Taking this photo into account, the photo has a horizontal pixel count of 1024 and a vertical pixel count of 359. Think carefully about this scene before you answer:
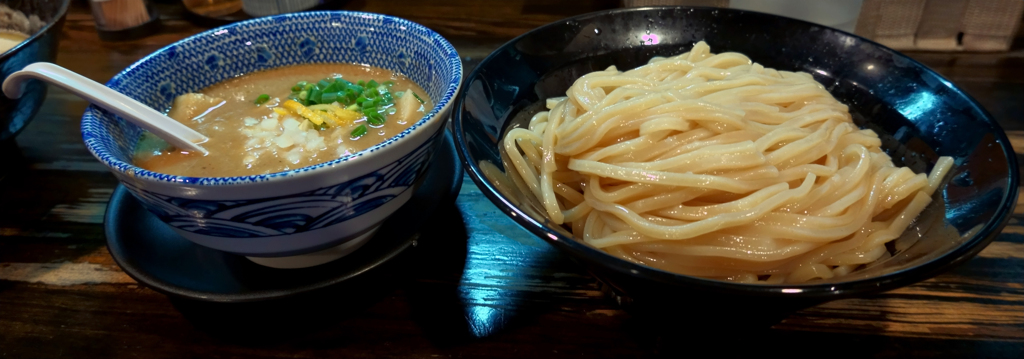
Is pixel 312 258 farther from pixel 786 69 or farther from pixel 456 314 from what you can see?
pixel 786 69

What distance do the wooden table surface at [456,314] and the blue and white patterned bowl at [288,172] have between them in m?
0.17

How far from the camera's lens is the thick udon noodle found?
42.8 inches

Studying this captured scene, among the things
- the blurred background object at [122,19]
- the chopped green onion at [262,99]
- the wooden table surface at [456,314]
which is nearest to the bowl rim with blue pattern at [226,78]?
the chopped green onion at [262,99]

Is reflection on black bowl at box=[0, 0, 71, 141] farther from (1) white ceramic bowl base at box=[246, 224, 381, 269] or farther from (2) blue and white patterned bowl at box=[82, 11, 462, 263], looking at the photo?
(1) white ceramic bowl base at box=[246, 224, 381, 269]

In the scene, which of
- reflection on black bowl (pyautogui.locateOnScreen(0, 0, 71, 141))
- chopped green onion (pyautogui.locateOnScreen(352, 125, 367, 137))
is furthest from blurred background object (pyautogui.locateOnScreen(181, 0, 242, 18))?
chopped green onion (pyautogui.locateOnScreen(352, 125, 367, 137))

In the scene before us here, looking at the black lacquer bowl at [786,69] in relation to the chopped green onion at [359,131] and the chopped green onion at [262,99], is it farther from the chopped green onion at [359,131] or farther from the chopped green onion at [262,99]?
the chopped green onion at [262,99]

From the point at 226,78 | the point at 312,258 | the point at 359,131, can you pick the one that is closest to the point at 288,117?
the point at 359,131

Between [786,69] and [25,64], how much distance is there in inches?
93.4

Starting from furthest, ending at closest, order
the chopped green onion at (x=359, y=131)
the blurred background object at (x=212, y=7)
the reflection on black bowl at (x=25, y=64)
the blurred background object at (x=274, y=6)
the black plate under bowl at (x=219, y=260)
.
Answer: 1. the blurred background object at (x=212, y=7)
2. the blurred background object at (x=274, y=6)
3. the reflection on black bowl at (x=25, y=64)
4. the chopped green onion at (x=359, y=131)
5. the black plate under bowl at (x=219, y=260)

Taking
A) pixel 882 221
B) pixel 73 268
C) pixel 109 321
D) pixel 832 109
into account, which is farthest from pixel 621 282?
pixel 73 268

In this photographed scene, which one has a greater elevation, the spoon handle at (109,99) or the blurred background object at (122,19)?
the spoon handle at (109,99)

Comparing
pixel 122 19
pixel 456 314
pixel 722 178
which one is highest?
pixel 722 178

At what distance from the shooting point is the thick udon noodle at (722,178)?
109cm

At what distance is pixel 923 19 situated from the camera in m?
2.50
